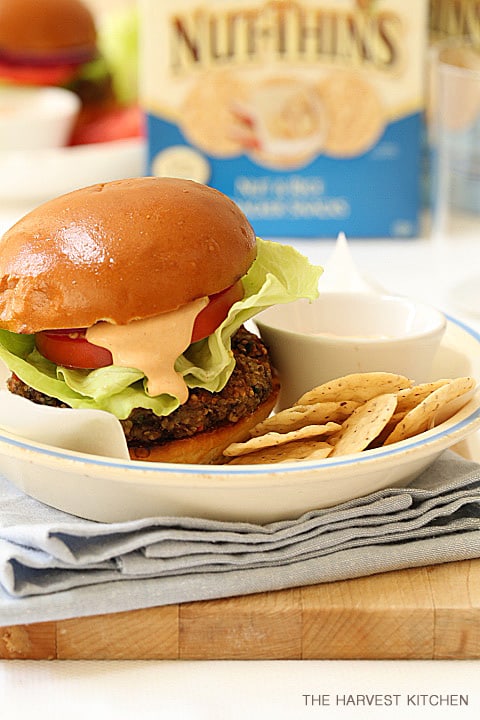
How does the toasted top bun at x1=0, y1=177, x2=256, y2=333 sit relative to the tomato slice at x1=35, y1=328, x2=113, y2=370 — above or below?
above

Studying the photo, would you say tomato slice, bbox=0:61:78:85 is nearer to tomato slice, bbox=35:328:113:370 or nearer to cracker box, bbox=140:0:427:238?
cracker box, bbox=140:0:427:238

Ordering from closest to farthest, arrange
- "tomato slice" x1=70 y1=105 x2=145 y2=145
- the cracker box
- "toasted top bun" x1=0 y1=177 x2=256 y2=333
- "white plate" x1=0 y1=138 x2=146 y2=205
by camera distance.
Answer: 1. "toasted top bun" x1=0 y1=177 x2=256 y2=333
2. the cracker box
3. "white plate" x1=0 y1=138 x2=146 y2=205
4. "tomato slice" x1=70 y1=105 x2=145 y2=145

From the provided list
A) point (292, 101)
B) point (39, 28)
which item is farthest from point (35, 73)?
point (292, 101)

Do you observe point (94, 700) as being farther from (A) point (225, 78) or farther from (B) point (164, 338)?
(A) point (225, 78)

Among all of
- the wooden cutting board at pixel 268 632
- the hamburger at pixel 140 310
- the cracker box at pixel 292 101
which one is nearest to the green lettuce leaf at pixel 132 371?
the hamburger at pixel 140 310

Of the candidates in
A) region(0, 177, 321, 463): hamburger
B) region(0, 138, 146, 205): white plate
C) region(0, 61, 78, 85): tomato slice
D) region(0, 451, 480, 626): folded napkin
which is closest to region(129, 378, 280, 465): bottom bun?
region(0, 177, 321, 463): hamburger

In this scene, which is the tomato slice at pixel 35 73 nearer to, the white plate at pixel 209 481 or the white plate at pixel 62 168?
the white plate at pixel 62 168
